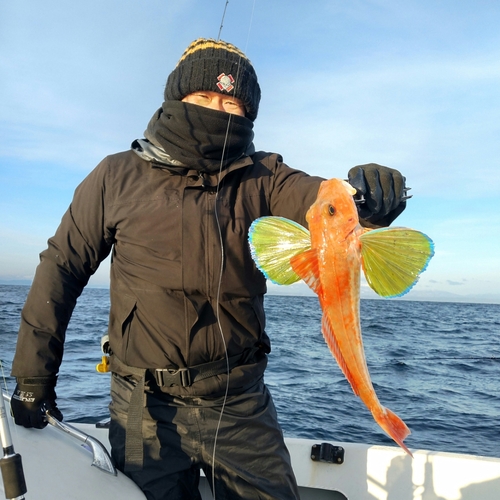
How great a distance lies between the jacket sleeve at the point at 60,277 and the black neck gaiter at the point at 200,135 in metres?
0.50

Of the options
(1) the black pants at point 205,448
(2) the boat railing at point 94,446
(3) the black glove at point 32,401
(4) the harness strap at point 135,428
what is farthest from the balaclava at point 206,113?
(2) the boat railing at point 94,446

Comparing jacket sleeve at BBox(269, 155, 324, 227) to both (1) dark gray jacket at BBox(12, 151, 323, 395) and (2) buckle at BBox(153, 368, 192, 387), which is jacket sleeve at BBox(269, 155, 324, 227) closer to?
(1) dark gray jacket at BBox(12, 151, 323, 395)

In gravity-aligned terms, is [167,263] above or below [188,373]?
above

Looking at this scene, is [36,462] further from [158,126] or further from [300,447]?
[300,447]

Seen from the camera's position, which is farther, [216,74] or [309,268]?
[216,74]

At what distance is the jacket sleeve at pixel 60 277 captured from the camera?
2.77 meters

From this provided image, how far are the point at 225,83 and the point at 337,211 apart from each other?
4.69ft

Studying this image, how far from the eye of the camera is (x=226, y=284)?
2.70m

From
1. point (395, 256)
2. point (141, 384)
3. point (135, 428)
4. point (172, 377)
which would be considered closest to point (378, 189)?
point (395, 256)

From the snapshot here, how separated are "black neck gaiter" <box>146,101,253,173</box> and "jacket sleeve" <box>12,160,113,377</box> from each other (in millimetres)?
496

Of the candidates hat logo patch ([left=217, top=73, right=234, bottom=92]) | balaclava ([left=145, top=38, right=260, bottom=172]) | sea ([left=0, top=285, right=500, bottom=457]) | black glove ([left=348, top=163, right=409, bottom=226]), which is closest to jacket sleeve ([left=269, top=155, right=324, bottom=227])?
balaclava ([left=145, top=38, right=260, bottom=172])

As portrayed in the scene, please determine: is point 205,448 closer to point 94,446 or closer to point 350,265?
point 94,446

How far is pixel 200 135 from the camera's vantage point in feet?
9.05

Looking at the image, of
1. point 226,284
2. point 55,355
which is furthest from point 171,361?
point 55,355
